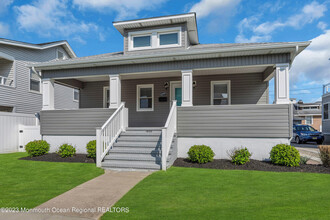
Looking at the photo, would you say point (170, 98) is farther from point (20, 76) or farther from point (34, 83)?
point (34, 83)

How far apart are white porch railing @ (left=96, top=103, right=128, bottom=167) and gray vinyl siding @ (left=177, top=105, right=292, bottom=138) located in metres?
2.19

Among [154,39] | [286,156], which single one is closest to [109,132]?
[154,39]

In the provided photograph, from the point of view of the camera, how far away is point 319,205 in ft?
11.4

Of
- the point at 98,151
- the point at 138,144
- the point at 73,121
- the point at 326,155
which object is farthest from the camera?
the point at 73,121

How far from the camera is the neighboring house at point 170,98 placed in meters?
7.19

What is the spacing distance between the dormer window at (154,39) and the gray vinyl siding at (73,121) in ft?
11.9

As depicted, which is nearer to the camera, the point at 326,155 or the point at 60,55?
the point at 326,155

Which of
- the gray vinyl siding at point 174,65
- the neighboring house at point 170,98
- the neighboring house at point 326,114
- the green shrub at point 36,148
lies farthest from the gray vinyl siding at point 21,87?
the neighboring house at point 326,114

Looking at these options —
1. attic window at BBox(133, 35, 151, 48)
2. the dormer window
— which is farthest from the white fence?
attic window at BBox(133, 35, 151, 48)

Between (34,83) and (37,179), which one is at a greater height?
(34,83)

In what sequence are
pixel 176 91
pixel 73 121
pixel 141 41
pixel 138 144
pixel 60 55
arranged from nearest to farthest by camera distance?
pixel 138 144
pixel 73 121
pixel 141 41
pixel 176 91
pixel 60 55

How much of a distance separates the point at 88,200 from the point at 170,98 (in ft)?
22.9

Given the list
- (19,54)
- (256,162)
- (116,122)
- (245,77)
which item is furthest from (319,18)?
(19,54)

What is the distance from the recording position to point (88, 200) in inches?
153
